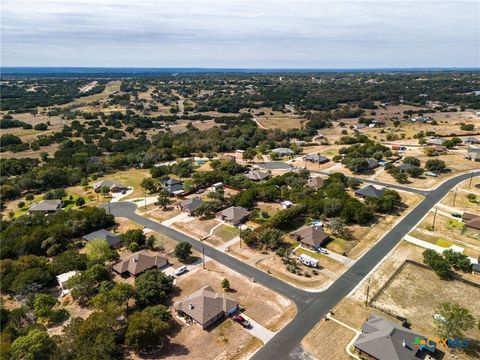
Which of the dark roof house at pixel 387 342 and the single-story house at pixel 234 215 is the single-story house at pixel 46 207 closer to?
the single-story house at pixel 234 215

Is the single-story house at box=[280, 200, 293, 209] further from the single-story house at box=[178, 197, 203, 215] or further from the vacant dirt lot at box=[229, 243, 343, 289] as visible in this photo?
the vacant dirt lot at box=[229, 243, 343, 289]

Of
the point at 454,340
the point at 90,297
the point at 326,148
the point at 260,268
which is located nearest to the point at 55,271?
the point at 90,297

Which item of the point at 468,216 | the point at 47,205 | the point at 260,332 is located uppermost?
the point at 468,216

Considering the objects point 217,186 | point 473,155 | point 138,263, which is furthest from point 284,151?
point 138,263

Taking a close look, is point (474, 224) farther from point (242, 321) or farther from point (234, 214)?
point (242, 321)

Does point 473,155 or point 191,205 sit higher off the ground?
point 473,155

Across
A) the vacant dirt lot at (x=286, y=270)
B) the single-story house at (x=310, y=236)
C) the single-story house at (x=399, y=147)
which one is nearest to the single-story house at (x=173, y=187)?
the vacant dirt lot at (x=286, y=270)

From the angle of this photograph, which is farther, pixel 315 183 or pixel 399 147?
pixel 399 147
